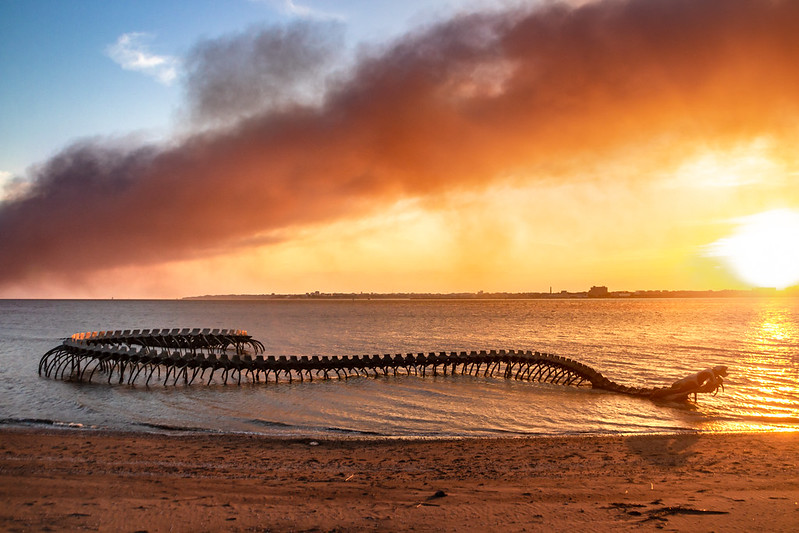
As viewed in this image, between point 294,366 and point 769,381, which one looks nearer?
point 294,366

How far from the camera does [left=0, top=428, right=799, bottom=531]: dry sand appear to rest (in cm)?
785

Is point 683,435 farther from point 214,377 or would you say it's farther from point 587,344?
point 587,344

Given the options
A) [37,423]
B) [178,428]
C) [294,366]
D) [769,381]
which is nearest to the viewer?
[178,428]

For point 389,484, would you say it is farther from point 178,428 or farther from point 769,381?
point 769,381

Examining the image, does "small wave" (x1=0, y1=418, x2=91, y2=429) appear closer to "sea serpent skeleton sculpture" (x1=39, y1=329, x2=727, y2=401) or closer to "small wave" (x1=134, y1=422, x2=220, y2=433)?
"small wave" (x1=134, y1=422, x2=220, y2=433)

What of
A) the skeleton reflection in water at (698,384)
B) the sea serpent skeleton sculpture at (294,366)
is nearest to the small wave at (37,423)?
the sea serpent skeleton sculpture at (294,366)

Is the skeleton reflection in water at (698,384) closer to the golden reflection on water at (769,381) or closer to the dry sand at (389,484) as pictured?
the golden reflection on water at (769,381)

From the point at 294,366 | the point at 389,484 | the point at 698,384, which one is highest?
the point at 698,384

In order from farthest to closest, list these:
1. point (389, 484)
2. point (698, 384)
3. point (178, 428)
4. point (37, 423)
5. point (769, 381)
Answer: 1. point (769, 381)
2. point (698, 384)
3. point (37, 423)
4. point (178, 428)
5. point (389, 484)

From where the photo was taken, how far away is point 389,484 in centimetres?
979

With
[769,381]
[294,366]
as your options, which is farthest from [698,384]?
[294,366]

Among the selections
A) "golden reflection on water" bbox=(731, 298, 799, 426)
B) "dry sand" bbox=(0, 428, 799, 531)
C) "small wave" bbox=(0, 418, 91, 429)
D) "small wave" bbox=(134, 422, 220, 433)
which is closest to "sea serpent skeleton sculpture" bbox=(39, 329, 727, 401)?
"golden reflection on water" bbox=(731, 298, 799, 426)

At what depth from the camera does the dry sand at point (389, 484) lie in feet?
25.8

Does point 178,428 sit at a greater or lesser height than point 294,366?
lesser
